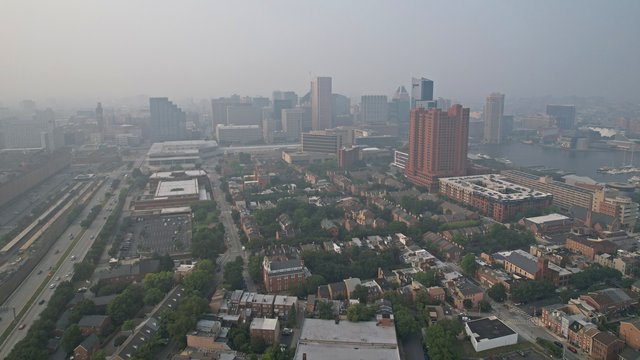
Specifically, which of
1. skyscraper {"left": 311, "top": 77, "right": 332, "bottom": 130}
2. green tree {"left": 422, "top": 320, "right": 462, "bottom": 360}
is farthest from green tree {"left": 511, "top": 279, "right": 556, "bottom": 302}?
skyscraper {"left": 311, "top": 77, "right": 332, "bottom": 130}

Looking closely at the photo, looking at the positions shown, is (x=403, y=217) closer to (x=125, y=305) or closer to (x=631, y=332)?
(x=631, y=332)

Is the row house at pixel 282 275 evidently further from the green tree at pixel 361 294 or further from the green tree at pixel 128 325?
the green tree at pixel 128 325

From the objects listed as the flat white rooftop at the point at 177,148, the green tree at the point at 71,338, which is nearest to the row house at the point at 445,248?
the green tree at the point at 71,338

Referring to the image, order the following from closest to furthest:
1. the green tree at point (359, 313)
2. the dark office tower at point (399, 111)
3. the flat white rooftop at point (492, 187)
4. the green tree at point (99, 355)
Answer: the green tree at point (99, 355), the green tree at point (359, 313), the flat white rooftop at point (492, 187), the dark office tower at point (399, 111)

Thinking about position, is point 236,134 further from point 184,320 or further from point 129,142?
point 184,320

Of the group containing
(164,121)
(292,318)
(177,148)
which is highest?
(164,121)

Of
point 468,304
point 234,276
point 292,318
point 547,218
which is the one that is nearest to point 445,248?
point 468,304
